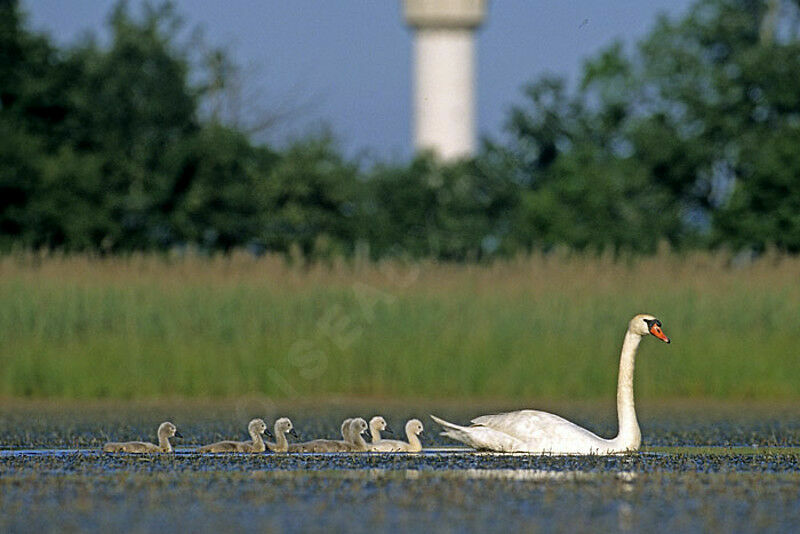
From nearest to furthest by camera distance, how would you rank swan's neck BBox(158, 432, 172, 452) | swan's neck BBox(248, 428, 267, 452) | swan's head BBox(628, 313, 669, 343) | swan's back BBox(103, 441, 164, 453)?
swan's back BBox(103, 441, 164, 453)
swan's neck BBox(158, 432, 172, 452)
swan's neck BBox(248, 428, 267, 452)
swan's head BBox(628, 313, 669, 343)

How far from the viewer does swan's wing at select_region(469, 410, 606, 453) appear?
12.0 metres

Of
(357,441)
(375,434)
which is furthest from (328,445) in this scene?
(375,434)

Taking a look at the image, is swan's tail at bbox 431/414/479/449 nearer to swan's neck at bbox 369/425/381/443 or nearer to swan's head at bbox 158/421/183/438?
swan's neck at bbox 369/425/381/443

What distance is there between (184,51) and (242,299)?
19006 millimetres

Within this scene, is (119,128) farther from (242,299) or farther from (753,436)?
(753,436)

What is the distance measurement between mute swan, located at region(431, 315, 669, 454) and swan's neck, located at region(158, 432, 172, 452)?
1645mm

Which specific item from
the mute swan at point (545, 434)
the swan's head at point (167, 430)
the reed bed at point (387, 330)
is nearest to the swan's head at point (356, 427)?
the mute swan at point (545, 434)

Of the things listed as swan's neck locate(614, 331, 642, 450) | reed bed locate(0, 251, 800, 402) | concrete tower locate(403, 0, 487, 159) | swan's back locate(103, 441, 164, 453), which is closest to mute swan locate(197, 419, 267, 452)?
swan's back locate(103, 441, 164, 453)

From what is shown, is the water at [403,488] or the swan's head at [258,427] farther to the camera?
the swan's head at [258,427]

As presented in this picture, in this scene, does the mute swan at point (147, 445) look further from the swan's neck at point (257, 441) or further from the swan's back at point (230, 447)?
the swan's neck at point (257, 441)

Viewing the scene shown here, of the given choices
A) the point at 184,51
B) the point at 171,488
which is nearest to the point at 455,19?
the point at 184,51

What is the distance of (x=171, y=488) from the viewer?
10.1 meters

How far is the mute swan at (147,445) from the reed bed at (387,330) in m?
6.12

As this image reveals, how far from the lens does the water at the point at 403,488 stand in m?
8.83
